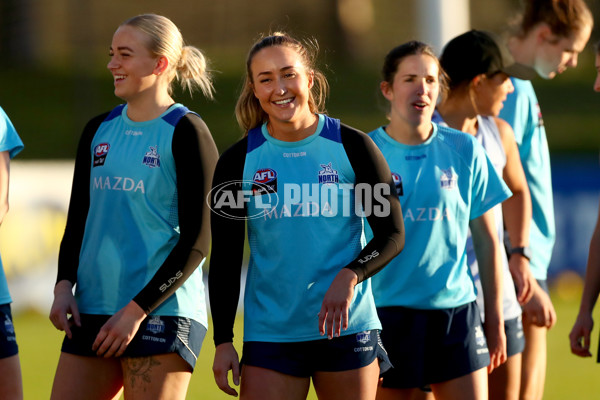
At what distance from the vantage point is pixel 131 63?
13.1 ft

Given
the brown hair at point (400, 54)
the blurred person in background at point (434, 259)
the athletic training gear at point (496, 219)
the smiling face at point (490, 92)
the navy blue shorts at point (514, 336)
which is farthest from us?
the smiling face at point (490, 92)

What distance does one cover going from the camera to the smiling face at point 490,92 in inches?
197

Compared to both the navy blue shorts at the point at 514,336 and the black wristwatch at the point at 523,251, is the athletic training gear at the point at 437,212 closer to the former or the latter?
the navy blue shorts at the point at 514,336

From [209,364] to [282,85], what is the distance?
590 cm

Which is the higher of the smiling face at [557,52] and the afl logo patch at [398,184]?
the smiling face at [557,52]

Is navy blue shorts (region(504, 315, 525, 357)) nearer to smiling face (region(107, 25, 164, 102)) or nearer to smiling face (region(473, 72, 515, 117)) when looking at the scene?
smiling face (region(473, 72, 515, 117))

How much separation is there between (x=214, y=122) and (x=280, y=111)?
2267cm

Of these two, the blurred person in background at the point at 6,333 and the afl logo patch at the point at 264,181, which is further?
the blurred person in background at the point at 6,333

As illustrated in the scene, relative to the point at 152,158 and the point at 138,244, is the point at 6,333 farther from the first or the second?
the point at 152,158

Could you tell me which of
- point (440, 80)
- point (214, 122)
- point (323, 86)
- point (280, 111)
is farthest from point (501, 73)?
point (214, 122)

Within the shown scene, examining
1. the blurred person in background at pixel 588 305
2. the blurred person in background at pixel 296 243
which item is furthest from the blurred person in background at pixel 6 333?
the blurred person in background at pixel 588 305

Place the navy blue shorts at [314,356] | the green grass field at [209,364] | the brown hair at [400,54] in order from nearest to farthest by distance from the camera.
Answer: the navy blue shorts at [314,356]
the brown hair at [400,54]
the green grass field at [209,364]

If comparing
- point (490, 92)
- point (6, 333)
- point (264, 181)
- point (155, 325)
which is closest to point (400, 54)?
point (490, 92)

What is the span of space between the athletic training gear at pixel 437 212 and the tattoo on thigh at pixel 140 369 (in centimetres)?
113
